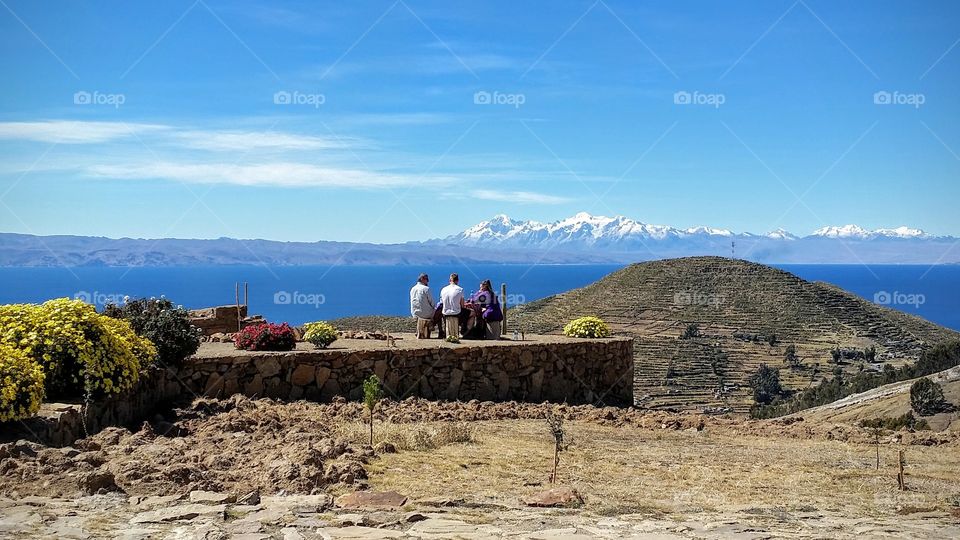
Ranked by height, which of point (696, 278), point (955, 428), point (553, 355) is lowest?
point (955, 428)

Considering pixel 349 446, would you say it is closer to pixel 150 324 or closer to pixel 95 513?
pixel 95 513

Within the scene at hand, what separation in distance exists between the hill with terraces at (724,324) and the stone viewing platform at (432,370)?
22227mm

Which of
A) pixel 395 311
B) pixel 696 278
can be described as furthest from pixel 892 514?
pixel 395 311

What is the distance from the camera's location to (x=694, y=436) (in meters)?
14.4

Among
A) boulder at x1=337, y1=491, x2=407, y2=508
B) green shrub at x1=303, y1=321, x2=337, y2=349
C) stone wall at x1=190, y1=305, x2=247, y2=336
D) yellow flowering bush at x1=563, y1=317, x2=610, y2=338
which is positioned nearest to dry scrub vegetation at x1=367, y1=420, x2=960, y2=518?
boulder at x1=337, y1=491, x2=407, y2=508

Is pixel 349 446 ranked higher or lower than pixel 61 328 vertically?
lower

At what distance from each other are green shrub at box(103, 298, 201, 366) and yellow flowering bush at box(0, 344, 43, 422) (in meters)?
4.27

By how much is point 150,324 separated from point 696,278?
5820cm

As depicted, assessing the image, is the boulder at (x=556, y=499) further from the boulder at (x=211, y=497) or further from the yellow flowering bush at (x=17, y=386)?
the yellow flowering bush at (x=17, y=386)

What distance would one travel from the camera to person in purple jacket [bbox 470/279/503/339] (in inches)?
765

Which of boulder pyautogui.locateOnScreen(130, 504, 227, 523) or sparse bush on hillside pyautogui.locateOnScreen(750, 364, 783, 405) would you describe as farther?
sparse bush on hillside pyautogui.locateOnScreen(750, 364, 783, 405)

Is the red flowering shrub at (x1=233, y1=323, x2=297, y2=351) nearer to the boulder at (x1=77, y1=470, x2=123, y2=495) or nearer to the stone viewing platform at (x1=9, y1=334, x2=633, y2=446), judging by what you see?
the stone viewing platform at (x1=9, y1=334, x2=633, y2=446)

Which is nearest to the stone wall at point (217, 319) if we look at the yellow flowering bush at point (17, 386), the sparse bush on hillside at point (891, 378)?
the yellow flowering bush at point (17, 386)

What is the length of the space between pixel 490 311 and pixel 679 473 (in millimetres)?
9290
